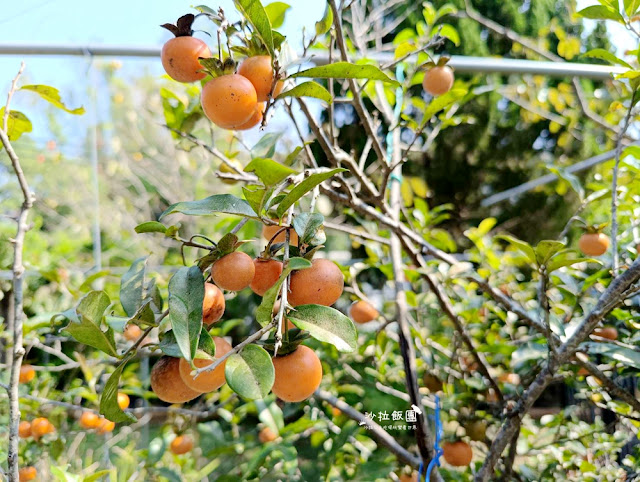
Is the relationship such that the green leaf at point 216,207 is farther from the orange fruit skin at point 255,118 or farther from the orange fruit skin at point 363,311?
the orange fruit skin at point 363,311

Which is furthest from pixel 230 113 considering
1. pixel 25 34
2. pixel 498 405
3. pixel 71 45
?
pixel 25 34

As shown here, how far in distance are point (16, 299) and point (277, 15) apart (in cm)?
43

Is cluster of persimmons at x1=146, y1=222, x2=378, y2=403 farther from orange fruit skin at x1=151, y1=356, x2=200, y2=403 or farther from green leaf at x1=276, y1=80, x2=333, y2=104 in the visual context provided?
green leaf at x1=276, y1=80, x2=333, y2=104

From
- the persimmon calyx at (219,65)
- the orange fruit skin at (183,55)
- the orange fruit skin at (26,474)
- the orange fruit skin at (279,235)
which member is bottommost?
the orange fruit skin at (26,474)

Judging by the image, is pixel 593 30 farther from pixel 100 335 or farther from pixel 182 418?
pixel 100 335

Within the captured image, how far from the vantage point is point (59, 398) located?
138 cm

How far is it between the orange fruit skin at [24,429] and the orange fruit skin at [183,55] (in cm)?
95

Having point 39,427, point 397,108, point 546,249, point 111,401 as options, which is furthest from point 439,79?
point 39,427

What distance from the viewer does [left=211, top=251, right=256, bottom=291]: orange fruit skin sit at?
1.28 ft

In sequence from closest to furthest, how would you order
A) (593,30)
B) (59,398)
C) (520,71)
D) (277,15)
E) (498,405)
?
(277,15)
(498,405)
(520,71)
(59,398)
(593,30)

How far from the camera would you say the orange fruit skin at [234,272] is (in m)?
0.39

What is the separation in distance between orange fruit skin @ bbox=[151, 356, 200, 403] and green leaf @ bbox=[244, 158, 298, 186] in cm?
16

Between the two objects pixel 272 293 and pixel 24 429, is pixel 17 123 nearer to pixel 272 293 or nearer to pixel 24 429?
pixel 272 293

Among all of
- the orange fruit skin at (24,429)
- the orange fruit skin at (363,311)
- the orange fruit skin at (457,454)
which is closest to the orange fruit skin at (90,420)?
the orange fruit skin at (24,429)
